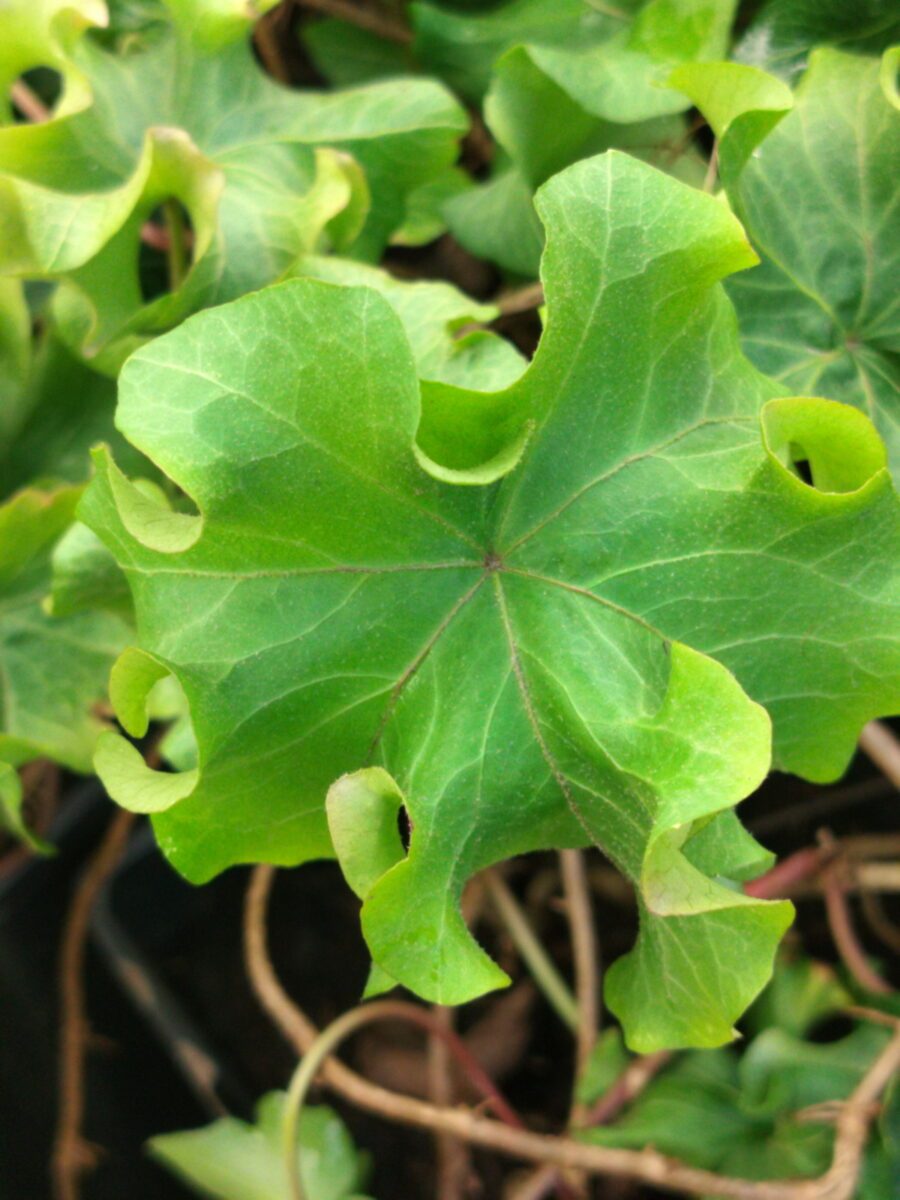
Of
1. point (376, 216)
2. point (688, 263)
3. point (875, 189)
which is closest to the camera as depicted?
point (688, 263)

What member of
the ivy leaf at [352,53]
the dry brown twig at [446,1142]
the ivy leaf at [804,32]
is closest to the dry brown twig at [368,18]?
the ivy leaf at [352,53]

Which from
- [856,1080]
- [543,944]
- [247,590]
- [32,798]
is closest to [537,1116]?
[543,944]

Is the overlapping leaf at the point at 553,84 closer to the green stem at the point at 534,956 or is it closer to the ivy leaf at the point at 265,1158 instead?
the green stem at the point at 534,956

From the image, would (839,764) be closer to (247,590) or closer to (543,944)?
(247,590)

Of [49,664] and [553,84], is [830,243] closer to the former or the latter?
[553,84]

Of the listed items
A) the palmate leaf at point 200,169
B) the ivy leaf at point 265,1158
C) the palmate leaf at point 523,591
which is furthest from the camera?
the ivy leaf at point 265,1158

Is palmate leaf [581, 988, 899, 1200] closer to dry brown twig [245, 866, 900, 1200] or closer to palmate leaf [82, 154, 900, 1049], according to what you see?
dry brown twig [245, 866, 900, 1200]
